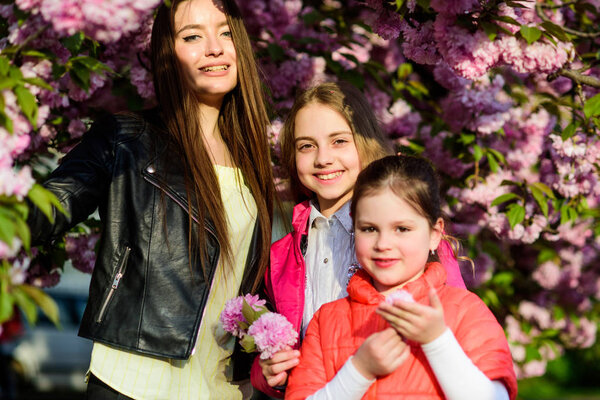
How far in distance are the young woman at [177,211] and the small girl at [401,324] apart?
1.87 feet

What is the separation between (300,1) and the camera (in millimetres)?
4289

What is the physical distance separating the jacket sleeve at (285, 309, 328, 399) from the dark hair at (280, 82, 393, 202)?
0.76 metres

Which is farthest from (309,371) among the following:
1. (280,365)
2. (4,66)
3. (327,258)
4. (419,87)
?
(419,87)

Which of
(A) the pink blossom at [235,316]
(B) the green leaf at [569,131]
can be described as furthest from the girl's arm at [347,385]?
(B) the green leaf at [569,131]

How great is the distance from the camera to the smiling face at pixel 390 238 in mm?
1942

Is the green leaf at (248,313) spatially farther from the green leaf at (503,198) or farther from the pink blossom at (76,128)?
the green leaf at (503,198)

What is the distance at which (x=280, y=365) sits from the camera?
2012mm

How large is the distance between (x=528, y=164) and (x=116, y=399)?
290cm

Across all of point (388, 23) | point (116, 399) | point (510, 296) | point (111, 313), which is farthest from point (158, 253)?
point (510, 296)

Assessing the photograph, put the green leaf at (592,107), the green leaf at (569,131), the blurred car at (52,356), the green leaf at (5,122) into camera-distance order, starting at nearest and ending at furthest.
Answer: the green leaf at (5,122)
the green leaf at (592,107)
the green leaf at (569,131)
the blurred car at (52,356)

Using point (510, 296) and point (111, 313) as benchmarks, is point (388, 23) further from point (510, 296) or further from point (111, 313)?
point (510, 296)

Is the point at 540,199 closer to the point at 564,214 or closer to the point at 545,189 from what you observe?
the point at 545,189

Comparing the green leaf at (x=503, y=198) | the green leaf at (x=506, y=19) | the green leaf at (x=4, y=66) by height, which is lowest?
the green leaf at (x=503, y=198)

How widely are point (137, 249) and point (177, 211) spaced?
21 cm
